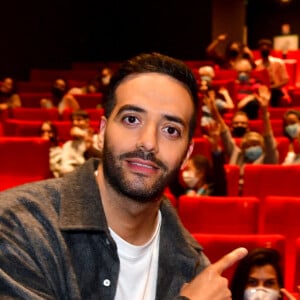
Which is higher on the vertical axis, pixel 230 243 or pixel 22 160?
pixel 230 243

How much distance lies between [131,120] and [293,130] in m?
3.62

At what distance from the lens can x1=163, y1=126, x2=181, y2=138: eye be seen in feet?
3.32

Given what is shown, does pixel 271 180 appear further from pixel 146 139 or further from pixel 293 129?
pixel 146 139

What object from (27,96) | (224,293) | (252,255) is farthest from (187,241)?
(27,96)

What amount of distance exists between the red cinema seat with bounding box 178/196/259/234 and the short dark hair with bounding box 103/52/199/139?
1812mm

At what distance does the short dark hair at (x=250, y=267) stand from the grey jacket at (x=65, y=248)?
888 mm

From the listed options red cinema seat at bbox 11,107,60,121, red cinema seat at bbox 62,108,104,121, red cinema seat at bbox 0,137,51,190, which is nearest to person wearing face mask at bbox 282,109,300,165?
red cinema seat at bbox 0,137,51,190

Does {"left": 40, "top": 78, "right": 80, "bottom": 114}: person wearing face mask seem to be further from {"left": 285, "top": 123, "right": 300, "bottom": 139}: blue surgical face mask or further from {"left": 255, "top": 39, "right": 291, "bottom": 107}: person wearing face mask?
{"left": 285, "top": 123, "right": 300, "bottom": 139}: blue surgical face mask

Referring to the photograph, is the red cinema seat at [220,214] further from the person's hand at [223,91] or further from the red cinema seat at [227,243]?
the person's hand at [223,91]

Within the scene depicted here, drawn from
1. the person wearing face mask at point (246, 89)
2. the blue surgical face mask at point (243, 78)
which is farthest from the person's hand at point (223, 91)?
the blue surgical face mask at point (243, 78)

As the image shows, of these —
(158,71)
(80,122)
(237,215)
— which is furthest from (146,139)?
(80,122)

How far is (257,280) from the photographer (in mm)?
1977

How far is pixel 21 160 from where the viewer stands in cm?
429

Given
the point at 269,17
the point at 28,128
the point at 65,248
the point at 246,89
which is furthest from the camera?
the point at 269,17
